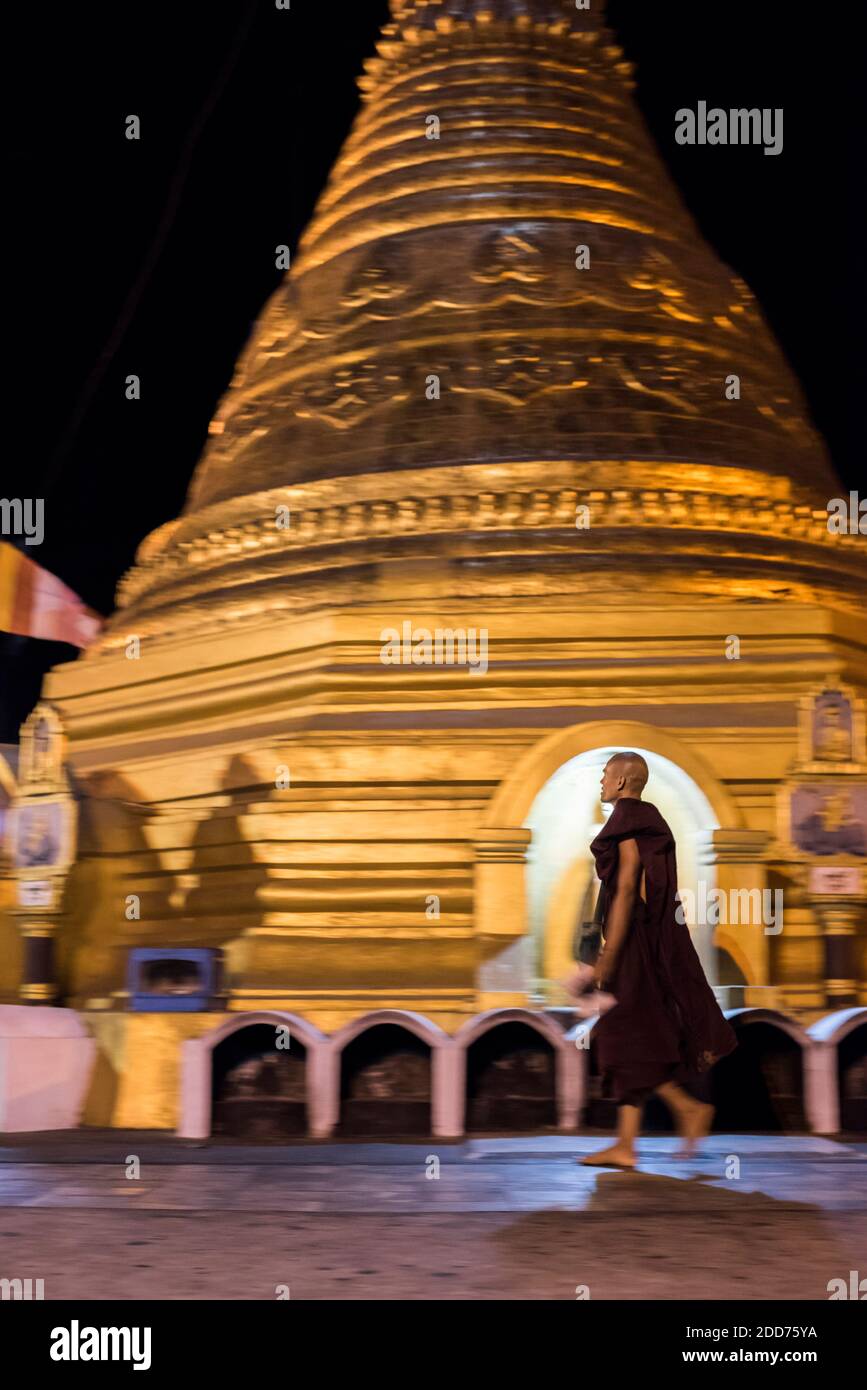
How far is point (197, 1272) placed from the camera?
13.8 feet

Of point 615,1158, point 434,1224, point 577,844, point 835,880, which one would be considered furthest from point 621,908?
point 577,844

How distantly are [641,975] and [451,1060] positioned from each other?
2.49 meters

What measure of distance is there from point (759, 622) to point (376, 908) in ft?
11.5

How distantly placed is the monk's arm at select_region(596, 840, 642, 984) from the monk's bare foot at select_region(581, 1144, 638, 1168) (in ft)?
2.32

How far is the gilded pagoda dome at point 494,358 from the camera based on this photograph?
557 inches

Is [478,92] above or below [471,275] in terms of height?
above

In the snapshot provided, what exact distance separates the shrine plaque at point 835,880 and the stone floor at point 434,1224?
2.84 meters

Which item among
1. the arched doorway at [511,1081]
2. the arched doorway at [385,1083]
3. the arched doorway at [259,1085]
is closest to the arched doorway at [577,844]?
the arched doorway at [511,1081]

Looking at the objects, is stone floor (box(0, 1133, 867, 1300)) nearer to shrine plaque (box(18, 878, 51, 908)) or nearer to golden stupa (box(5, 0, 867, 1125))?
golden stupa (box(5, 0, 867, 1125))

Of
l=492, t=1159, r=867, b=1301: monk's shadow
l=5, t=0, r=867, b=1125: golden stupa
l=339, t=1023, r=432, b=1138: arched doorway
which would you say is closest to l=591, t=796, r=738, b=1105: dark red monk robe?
l=492, t=1159, r=867, b=1301: monk's shadow

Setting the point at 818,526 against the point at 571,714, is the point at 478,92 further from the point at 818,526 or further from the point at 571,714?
the point at 571,714

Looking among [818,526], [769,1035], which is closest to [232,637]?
[818,526]

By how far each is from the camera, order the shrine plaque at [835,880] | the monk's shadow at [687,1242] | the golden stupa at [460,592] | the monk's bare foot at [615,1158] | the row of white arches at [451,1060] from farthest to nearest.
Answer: the golden stupa at [460,592], the shrine plaque at [835,880], the row of white arches at [451,1060], the monk's bare foot at [615,1158], the monk's shadow at [687,1242]

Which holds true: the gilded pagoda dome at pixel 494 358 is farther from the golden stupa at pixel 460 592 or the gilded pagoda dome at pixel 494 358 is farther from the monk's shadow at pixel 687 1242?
the monk's shadow at pixel 687 1242
